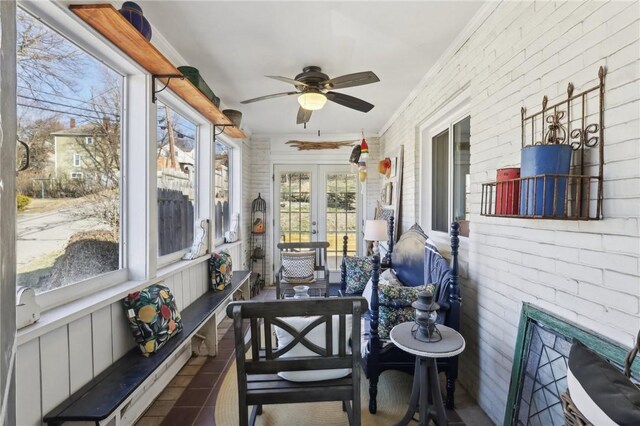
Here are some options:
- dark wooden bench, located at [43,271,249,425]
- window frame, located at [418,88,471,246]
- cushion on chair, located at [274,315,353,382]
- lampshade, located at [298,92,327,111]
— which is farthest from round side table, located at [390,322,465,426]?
lampshade, located at [298,92,327,111]

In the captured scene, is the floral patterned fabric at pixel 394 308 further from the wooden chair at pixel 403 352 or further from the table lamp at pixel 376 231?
the table lamp at pixel 376 231

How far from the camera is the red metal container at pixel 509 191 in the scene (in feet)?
4.81

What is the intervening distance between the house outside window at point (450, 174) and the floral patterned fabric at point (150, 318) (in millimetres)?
2319

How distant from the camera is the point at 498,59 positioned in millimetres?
1910

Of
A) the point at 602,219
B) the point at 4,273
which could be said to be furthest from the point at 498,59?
the point at 4,273

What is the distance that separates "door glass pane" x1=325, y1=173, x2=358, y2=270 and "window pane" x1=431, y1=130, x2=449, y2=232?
239cm

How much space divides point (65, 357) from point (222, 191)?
10.1ft

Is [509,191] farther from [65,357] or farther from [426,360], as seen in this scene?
[65,357]

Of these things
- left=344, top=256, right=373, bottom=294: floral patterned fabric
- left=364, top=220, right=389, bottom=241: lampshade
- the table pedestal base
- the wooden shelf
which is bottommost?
the table pedestal base

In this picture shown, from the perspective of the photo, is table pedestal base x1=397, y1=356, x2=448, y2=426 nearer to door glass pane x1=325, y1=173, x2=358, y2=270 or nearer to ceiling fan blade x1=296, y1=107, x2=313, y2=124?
ceiling fan blade x1=296, y1=107, x2=313, y2=124

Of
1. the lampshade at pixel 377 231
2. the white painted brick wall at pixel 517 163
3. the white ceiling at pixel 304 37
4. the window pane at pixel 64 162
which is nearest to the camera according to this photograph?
the white painted brick wall at pixel 517 163

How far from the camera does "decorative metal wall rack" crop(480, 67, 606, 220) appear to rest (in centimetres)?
122

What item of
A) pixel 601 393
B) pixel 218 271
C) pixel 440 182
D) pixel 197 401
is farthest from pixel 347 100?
pixel 197 401

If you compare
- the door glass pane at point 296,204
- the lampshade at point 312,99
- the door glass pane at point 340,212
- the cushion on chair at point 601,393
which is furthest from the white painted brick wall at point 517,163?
the door glass pane at point 296,204
